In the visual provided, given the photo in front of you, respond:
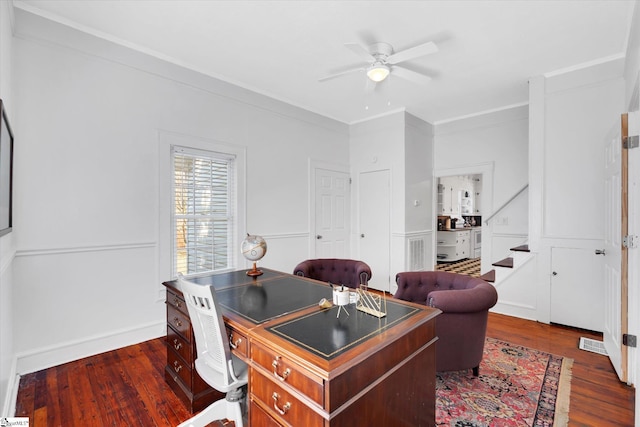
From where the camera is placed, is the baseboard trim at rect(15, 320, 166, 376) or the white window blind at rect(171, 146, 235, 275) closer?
the baseboard trim at rect(15, 320, 166, 376)

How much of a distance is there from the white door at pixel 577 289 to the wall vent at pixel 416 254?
188cm

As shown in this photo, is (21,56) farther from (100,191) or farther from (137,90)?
(100,191)

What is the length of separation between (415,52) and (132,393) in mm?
3531

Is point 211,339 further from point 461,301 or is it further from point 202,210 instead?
point 202,210

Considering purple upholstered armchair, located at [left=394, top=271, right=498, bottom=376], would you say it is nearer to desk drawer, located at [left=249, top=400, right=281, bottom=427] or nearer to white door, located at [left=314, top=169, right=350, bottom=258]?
desk drawer, located at [left=249, top=400, right=281, bottom=427]

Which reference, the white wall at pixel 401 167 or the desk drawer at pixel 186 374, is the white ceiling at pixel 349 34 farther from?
the desk drawer at pixel 186 374

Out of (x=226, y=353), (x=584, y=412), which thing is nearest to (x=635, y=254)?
(x=584, y=412)

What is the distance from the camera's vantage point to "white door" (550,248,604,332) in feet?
10.7

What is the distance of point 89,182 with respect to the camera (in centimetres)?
277

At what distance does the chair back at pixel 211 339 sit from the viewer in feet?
4.79

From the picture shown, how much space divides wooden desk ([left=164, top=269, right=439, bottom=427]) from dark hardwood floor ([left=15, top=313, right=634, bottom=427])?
3.30 feet

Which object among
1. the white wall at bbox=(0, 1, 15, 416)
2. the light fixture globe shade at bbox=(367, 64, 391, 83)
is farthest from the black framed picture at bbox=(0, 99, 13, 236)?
the light fixture globe shade at bbox=(367, 64, 391, 83)

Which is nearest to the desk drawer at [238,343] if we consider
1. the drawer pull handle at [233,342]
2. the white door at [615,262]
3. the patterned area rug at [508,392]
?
the drawer pull handle at [233,342]

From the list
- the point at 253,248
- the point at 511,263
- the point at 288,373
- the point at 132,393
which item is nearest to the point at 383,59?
the point at 253,248
